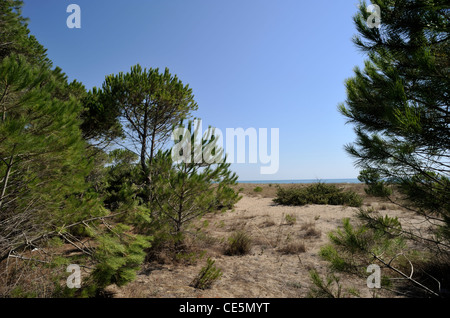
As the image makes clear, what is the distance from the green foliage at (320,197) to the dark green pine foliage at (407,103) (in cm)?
977

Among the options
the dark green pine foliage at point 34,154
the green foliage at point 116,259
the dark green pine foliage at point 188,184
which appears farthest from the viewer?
the dark green pine foliage at point 188,184

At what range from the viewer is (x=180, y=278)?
12.9 feet

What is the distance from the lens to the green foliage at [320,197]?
1270 centimetres

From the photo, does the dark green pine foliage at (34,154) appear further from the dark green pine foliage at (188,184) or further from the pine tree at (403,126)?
the pine tree at (403,126)

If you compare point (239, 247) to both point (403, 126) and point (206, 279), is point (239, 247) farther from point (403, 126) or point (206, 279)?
point (403, 126)

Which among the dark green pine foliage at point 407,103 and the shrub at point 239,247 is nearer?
the dark green pine foliage at point 407,103

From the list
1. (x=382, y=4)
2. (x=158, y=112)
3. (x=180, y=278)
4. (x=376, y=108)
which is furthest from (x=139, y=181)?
(x=382, y=4)

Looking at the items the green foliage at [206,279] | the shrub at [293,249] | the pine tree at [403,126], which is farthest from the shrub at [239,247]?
the pine tree at [403,126]

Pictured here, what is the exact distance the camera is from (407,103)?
2363 mm

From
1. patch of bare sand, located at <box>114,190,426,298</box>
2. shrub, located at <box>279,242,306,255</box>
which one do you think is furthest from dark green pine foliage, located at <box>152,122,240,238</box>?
shrub, located at <box>279,242,306,255</box>

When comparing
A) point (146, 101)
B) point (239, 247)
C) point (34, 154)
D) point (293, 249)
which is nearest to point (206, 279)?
point (239, 247)

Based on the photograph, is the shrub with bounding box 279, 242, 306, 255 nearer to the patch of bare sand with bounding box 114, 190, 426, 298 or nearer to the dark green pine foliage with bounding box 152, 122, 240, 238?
the patch of bare sand with bounding box 114, 190, 426, 298

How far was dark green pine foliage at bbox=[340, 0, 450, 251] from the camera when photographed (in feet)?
8.64
